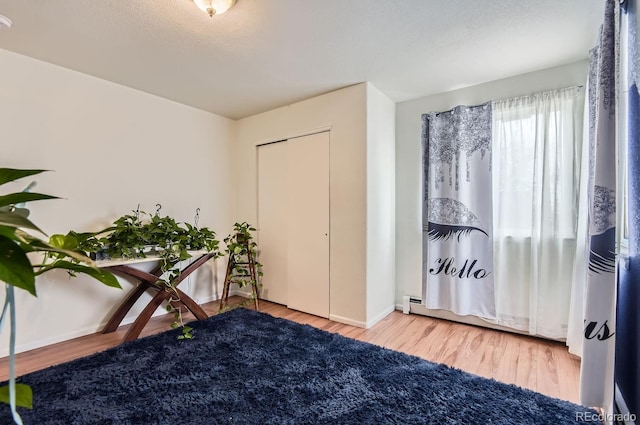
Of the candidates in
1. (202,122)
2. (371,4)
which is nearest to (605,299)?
(371,4)

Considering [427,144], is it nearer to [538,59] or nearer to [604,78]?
[538,59]

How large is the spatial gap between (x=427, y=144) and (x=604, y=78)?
1.64m

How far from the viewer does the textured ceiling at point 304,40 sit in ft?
6.30

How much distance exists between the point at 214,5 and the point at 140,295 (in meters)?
2.63

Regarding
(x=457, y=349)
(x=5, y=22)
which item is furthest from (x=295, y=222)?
(x=5, y=22)

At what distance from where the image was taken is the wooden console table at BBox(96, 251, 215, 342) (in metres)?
2.58

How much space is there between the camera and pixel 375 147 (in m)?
3.05

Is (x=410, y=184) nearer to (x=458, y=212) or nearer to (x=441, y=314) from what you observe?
(x=458, y=212)

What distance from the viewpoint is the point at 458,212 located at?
299cm

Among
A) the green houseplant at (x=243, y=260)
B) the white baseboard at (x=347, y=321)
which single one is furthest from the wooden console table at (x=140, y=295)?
the white baseboard at (x=347, y=321)

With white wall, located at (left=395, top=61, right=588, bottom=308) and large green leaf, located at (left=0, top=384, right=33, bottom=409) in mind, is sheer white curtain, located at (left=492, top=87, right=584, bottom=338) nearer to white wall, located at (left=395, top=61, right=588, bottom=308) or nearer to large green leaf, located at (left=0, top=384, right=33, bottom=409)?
white wall, located at (left=395, top=61, right=588, bottom=308)

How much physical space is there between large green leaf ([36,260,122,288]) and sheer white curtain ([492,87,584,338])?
9.98 ft

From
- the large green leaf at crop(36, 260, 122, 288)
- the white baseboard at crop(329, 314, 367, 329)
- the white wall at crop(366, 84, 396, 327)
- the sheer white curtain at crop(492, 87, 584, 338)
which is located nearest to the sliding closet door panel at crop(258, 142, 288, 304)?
the white baseboard at crop(329, 314, 367, 329)

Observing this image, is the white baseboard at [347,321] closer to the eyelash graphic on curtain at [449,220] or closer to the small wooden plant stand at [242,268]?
the small wooden plant stand at [242,268]
